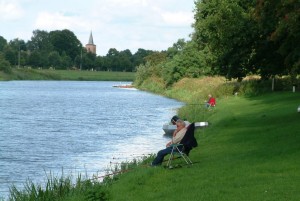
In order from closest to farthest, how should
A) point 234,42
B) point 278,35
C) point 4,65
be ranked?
point 278,35
point 234,42
point 4,65

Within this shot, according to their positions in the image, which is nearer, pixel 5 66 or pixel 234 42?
pixel 234 42

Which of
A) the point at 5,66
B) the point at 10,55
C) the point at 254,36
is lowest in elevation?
the point at 5,66

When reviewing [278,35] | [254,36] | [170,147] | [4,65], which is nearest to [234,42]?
[254,36]

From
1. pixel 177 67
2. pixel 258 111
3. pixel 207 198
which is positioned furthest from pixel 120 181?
pixel 177 67

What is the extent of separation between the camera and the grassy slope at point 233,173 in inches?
545

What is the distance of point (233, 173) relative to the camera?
53.0 ft

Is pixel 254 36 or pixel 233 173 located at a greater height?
pixel 254 36

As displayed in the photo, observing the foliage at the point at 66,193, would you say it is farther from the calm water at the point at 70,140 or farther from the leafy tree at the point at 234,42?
the leafy tree at the point at 234,42

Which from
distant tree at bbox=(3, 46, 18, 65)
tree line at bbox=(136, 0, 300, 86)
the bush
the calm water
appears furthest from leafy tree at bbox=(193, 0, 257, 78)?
distant tree at bbox=(3, 46, 18, 65)

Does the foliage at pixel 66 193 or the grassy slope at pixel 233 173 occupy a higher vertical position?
the grassy slope at pixel 233 173

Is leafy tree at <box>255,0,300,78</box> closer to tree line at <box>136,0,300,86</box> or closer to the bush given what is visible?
tree line at <box>136,0,300,86</box>

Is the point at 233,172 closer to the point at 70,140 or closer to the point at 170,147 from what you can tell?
the point at 170,147

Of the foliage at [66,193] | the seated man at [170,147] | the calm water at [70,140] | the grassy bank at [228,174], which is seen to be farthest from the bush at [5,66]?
the foliage at [66,193]

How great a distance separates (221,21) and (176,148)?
27032 mm
